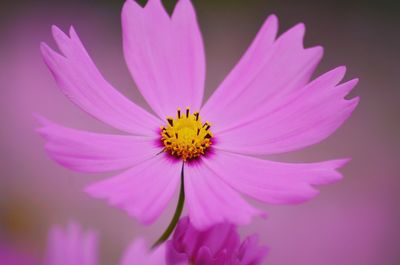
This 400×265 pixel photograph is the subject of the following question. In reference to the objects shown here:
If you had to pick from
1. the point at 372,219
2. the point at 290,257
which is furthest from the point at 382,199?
the point at 290,257

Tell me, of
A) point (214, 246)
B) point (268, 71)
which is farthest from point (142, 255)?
Result: point (268, 71)

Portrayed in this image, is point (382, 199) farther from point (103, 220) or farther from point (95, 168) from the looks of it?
point (95, 168)

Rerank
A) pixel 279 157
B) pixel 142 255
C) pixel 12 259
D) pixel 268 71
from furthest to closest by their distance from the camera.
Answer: pixel 279 157 → pixel 268 71 → pixel 12 259 → pixel 142 255

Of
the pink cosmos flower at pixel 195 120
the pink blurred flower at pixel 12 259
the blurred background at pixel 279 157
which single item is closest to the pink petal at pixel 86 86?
the pink cosmos flower at pixel 195 120

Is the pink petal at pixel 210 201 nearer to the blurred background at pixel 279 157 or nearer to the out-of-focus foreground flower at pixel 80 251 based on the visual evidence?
the out-of-focus foreground flower at pixel 80 251

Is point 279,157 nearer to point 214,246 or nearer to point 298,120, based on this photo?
point 298,120

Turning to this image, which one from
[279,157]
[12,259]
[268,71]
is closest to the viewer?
[12,259]

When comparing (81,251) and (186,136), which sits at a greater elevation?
(186,136)
